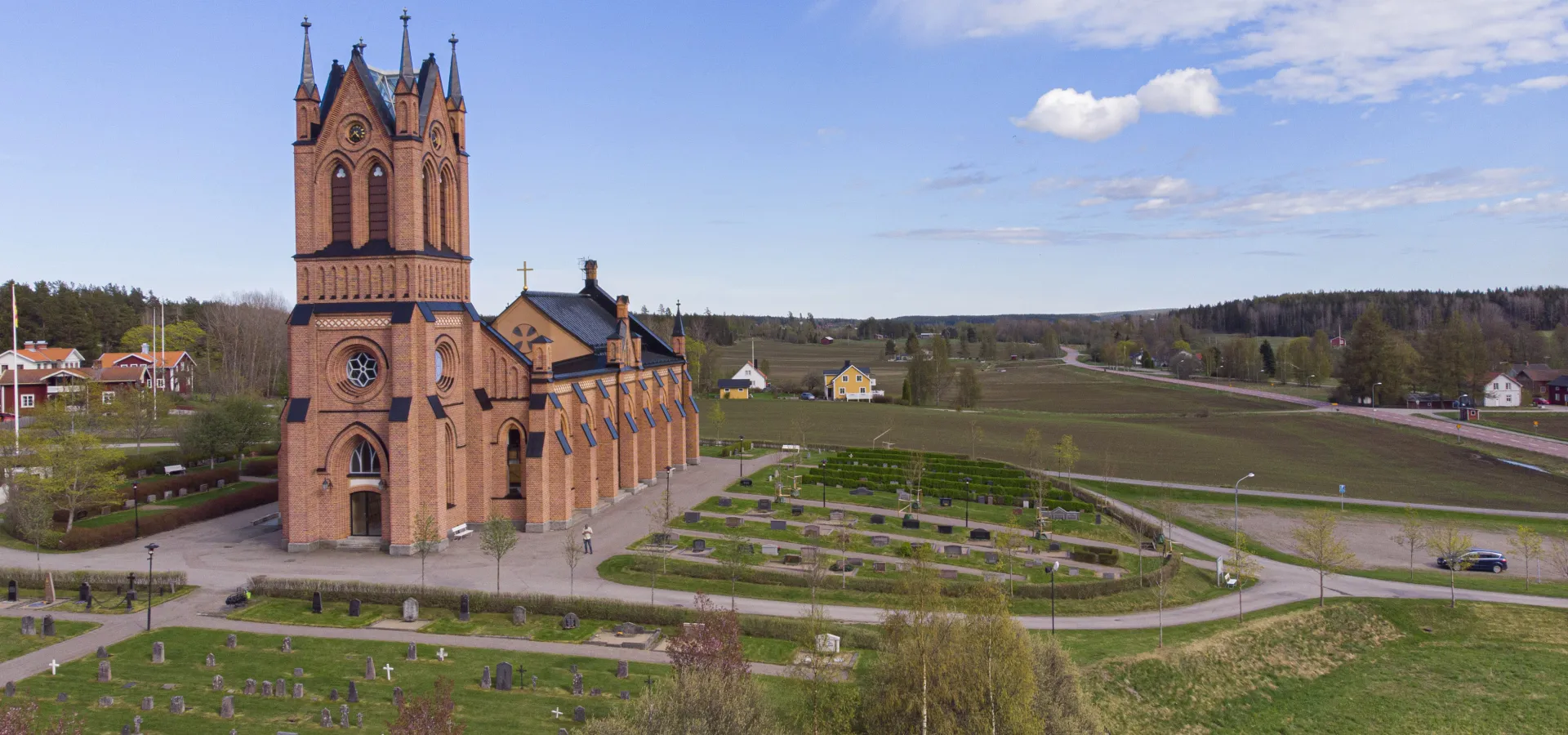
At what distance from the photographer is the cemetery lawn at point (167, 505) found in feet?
139

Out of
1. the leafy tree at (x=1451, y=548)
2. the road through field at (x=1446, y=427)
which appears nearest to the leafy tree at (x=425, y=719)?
the leafy tree at (x=1451, y=548)

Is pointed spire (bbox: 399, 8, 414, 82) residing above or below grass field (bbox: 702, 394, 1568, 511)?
above

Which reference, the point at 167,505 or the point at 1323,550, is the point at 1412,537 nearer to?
the point at 1323,550

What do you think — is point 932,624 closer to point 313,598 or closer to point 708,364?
point 313,598

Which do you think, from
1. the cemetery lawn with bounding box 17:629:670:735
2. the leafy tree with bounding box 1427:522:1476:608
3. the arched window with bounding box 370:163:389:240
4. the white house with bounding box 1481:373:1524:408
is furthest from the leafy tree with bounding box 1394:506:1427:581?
the white house with bounding box 1481:373:1524:408

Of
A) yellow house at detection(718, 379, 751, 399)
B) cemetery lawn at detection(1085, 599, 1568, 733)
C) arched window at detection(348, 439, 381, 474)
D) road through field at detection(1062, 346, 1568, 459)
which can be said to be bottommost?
cemetery lawn at detection(1085, 599, 1568, 733)

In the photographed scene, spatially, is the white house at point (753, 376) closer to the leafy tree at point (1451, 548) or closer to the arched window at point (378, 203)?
the arched window at point (378, 203)

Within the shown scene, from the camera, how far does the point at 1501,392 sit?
97438 millimetres

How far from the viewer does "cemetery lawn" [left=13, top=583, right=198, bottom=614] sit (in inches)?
1181

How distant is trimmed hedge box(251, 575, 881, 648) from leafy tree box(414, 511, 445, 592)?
2.92 metres

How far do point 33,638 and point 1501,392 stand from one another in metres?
124

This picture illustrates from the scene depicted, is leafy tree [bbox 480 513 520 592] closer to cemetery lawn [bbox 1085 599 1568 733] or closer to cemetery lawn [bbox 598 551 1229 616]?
cemetery lawn [bbox 598 551 1229 616]

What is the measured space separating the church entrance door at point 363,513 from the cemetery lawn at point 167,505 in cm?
1138

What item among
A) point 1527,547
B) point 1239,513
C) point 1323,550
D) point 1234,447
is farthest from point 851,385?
point 1323,550
